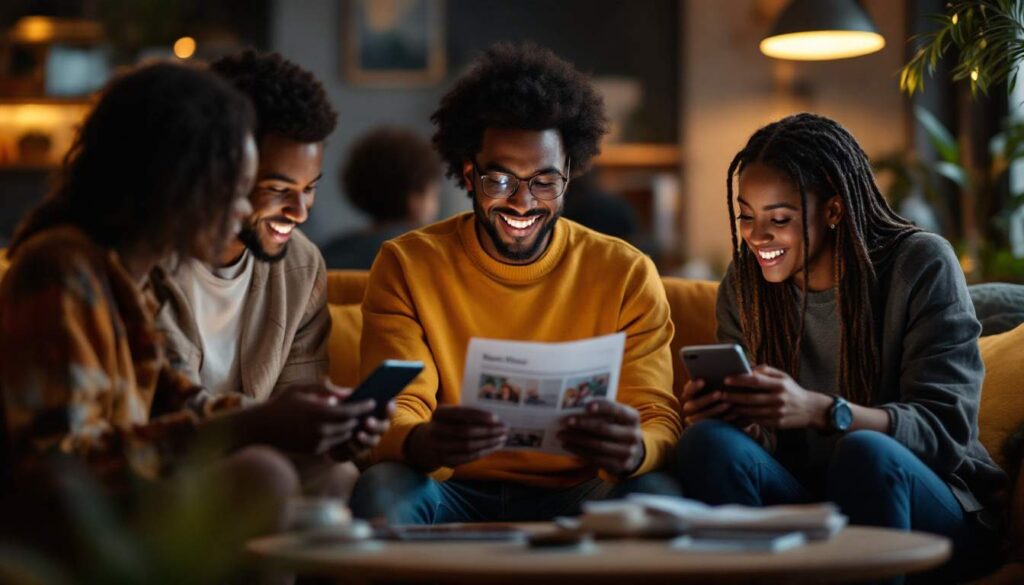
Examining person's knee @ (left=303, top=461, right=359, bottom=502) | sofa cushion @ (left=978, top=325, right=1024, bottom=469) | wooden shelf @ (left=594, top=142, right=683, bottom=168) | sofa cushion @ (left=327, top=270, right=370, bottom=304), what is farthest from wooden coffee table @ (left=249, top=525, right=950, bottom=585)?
wooden shelf @ (left=594, top=142, right=683, bottom=168)

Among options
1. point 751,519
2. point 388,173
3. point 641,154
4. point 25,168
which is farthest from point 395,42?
point 751,519

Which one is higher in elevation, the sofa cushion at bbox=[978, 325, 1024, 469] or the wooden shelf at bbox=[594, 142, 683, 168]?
the wooden shelf at bbox=[594, 142, 683, 168]

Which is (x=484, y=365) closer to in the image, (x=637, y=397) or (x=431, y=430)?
(x=431, y=430)

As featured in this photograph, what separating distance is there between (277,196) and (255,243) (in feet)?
0.34

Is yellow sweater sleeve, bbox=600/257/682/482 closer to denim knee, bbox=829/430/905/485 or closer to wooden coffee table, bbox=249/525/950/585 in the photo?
denim knee, bbox=829/430/905/485

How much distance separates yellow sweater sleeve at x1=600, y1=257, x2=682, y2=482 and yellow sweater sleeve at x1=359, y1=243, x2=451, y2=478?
40 centimetres

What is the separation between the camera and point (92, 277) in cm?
182

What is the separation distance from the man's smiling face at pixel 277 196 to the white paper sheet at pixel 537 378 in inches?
25.4

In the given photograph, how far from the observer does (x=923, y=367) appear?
2.32 meters

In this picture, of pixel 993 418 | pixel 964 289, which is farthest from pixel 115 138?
pixel 993 418

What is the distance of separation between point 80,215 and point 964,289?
1.57 metres

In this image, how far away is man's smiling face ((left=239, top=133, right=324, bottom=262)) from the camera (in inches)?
99.7

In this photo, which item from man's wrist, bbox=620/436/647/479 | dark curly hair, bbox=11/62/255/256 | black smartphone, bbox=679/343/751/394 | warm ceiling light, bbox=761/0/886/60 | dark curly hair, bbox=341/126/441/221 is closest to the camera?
dark curly hair, bbox=11/62/255/256

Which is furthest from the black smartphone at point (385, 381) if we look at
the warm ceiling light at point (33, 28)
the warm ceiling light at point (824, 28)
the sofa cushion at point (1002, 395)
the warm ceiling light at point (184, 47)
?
the warm ceiling light at point (33, 28)
